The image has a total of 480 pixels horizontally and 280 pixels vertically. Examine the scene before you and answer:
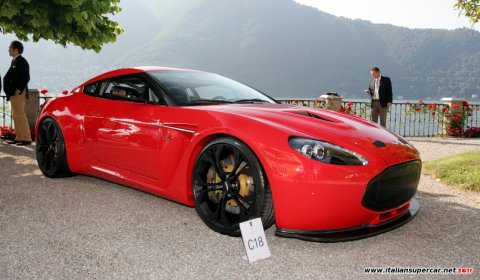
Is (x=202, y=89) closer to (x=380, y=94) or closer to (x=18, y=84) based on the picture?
(x=18, y=84)

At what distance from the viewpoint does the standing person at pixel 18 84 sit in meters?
8.92

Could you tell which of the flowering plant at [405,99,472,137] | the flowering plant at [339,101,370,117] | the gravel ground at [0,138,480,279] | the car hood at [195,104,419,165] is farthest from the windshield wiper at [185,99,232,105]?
the flowering plant at [405,99,472,137]

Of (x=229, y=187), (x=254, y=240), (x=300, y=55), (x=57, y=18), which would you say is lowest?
(x=254, y=240)

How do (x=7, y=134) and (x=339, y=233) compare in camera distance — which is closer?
(x=339, y=233)

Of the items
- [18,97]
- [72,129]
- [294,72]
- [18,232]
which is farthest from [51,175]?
[294,72]

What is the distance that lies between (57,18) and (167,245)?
22.2ft

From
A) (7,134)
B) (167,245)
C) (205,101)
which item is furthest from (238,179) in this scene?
(7,134)

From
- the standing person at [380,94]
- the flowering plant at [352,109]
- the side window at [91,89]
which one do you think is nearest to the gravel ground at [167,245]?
the side window at [91,89]

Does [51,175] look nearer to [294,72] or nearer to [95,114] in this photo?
[95,114]

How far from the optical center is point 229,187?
11.5 ft

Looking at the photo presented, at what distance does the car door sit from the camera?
4.05 m

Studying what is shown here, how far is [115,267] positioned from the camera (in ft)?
9.75

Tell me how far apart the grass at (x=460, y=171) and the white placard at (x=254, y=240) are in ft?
12.3

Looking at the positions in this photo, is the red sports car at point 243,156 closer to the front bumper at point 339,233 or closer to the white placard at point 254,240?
the front bumper at point 339,233
